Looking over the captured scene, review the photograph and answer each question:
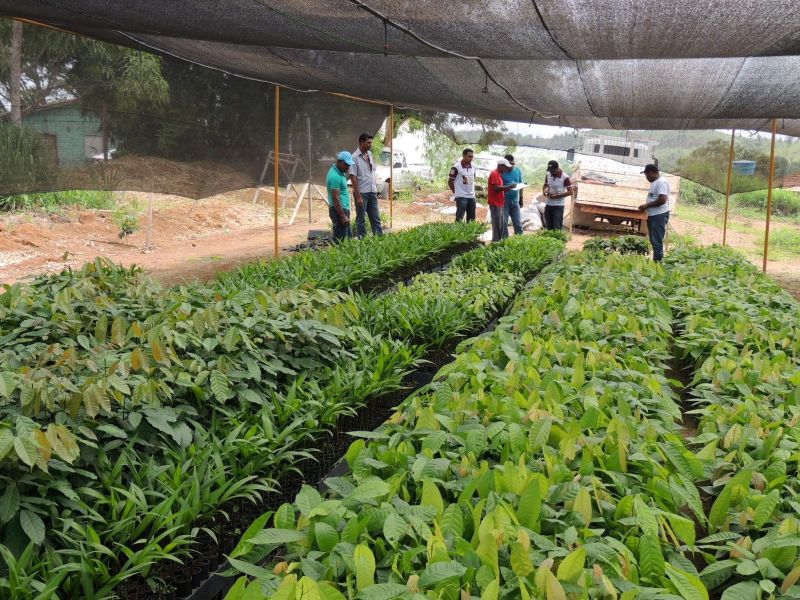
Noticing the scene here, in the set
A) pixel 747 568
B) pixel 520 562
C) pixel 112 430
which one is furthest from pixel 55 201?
pixel 747 568

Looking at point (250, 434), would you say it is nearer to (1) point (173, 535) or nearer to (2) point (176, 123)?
(1) point (173, 535)

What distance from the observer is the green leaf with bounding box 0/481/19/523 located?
183 centimetres

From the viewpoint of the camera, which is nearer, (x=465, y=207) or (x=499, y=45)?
(x=499, y=45)

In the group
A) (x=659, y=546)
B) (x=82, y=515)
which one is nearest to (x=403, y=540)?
(x=659, y=546)

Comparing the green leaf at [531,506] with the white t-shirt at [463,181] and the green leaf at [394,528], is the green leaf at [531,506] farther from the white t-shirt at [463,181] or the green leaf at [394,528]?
the white t-shirt at [463,181]

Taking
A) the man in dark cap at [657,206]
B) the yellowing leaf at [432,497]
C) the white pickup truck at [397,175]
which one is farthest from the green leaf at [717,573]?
the white pickup truck at [397,175]

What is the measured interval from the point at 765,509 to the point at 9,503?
6.81ft

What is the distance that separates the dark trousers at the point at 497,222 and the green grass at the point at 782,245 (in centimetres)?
604

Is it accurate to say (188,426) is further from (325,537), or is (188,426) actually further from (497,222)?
(497,222)

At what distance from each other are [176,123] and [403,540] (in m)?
6.12

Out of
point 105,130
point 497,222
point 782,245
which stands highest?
point 105,130

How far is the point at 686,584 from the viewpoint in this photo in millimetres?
1502

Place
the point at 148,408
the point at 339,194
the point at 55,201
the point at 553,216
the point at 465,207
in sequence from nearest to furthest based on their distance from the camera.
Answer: the point at 148,408
the point at 339,194
the point at 553,216
the point at 465,207
the point at 55,201

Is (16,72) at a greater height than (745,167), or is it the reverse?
(16,72)
